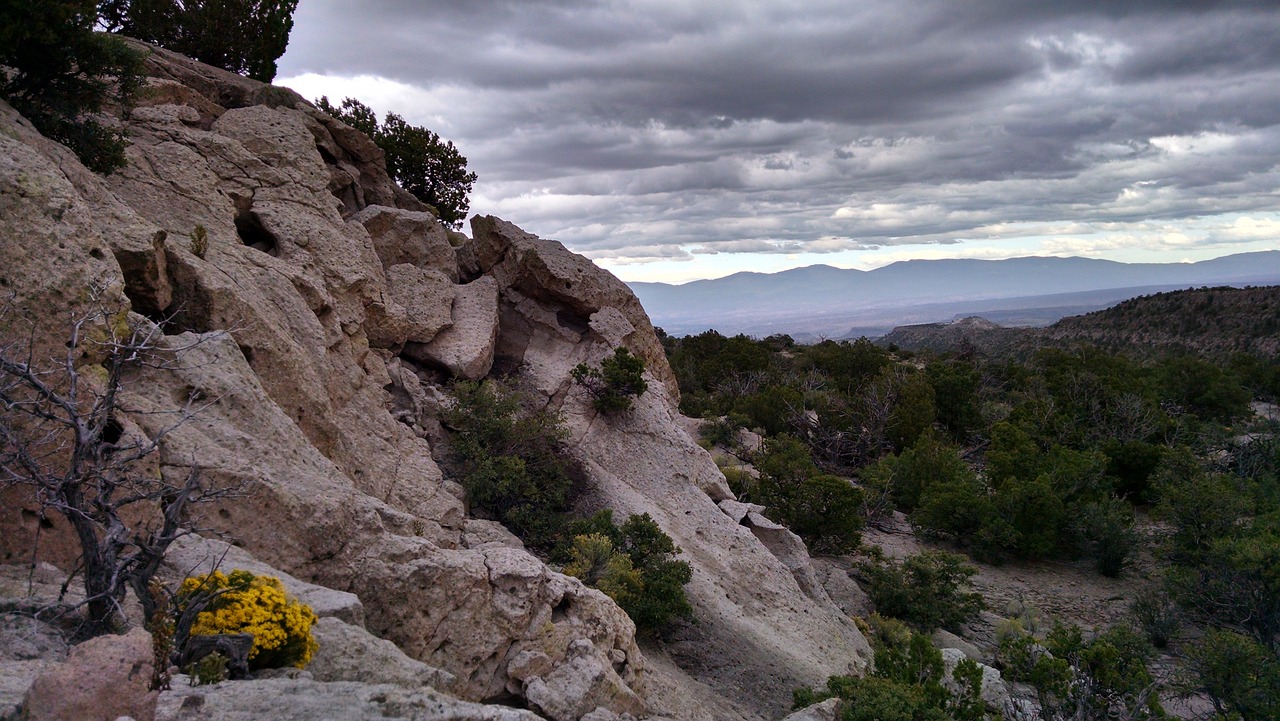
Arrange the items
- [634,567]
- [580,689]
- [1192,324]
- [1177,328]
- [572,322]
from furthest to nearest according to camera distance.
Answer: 1. [1177,328]
2. [1192,324]
3. [572,322]
4. [634,567]
5. [580,689]

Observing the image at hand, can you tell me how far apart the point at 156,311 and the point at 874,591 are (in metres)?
13.5

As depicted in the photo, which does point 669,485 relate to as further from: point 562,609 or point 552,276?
point 562,609

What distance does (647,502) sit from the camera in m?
13.1

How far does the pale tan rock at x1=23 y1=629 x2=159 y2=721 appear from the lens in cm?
362

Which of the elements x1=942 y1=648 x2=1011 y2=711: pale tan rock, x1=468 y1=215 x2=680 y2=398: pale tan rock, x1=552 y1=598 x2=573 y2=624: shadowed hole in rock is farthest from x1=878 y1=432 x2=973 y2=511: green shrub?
x1=552 y1=598 x2=573 y2=624: shadowed hole in rock

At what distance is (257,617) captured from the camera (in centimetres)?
508

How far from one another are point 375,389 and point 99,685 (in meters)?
8.05

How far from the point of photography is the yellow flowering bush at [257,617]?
5043 millimetres

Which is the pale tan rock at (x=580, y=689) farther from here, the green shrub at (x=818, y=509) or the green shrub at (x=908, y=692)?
the green shrub at (x=818, y=509)

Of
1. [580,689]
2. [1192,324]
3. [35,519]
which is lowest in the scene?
[580,689]

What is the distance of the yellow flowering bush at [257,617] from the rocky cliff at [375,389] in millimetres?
502

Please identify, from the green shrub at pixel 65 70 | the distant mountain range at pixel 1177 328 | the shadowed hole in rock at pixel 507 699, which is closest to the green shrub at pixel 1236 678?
the shadowed hole in rock at pixel 507 699

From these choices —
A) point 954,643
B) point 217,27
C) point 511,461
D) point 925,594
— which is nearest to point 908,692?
point 954,643


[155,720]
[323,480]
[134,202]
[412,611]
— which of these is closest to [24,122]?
[134,202]
